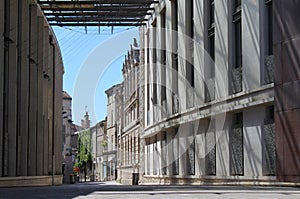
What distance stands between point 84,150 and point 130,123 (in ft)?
144

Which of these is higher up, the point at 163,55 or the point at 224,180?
the point at 163,55

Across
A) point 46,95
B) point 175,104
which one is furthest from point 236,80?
point 46,95

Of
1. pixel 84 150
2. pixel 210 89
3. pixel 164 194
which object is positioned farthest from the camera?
pixel 84 150

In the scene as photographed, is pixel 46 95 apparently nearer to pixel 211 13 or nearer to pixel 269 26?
pixel 211 13

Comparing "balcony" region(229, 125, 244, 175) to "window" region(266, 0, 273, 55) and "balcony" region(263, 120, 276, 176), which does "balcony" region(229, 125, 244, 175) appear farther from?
"window" region(266, 0, 273, 55)

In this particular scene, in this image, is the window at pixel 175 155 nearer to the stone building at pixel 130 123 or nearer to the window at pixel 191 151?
the window at pixel 191 151

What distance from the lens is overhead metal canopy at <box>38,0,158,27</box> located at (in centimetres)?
3622

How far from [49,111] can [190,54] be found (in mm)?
15424

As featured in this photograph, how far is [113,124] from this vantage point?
7862cm

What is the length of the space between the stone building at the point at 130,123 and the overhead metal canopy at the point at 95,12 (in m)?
12.5

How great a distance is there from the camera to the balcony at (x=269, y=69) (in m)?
22.0

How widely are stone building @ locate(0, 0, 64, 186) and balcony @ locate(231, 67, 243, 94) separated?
9.35m


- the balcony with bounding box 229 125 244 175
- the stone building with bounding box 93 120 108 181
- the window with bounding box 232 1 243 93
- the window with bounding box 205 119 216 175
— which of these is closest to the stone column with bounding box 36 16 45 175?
the window with bounding box 205 119 216 175

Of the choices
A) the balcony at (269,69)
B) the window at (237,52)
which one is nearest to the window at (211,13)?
the window at (237,52)
